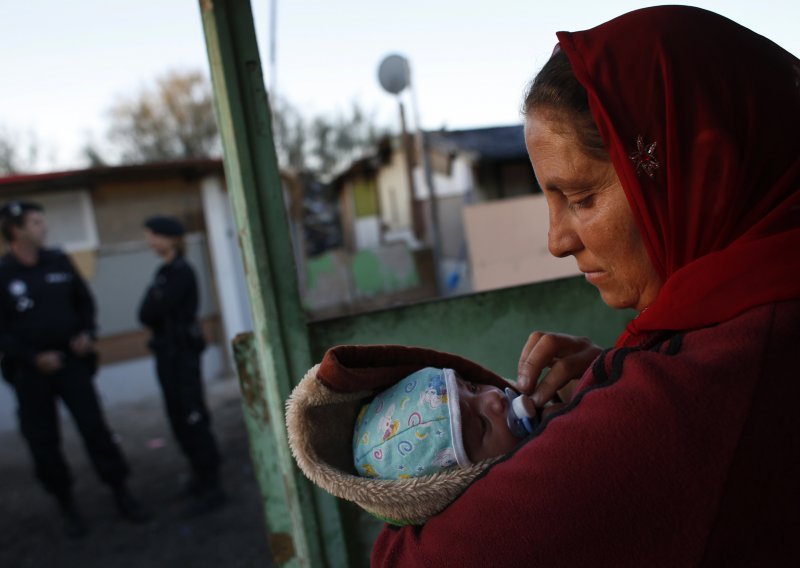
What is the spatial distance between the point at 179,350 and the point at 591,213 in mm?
4153

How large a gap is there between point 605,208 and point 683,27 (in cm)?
26

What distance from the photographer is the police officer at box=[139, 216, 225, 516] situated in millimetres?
4559

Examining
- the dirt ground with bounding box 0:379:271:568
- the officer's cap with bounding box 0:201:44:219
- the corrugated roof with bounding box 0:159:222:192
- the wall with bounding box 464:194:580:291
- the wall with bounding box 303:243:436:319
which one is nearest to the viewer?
the wall with bounding box 464:194:580:291

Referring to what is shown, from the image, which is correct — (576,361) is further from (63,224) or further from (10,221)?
(63,224)

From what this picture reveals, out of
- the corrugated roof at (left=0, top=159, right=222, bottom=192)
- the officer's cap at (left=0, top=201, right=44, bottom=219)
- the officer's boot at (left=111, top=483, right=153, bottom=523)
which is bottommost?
the officer's boot at (left=111, top=483, right=153, bottom=523)

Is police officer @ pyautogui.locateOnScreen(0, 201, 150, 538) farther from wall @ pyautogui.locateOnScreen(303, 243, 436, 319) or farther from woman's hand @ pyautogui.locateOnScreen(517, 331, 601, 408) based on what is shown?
wall @ pyautogui.locateOnScreen(303, 243, 436, 319)

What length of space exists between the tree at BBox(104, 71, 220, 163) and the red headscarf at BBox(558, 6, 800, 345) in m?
24.7

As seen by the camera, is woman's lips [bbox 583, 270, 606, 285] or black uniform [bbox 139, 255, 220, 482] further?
black uniform [bbox 139, 255, 220, 482]

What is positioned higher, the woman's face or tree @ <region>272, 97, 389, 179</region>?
tree @ <region>272, 97, 389, 179</region>

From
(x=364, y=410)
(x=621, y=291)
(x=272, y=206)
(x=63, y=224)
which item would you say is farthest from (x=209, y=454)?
(x=63, y=224)

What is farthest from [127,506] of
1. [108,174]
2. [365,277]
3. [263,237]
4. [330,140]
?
[330,140]

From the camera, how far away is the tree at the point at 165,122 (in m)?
24.1

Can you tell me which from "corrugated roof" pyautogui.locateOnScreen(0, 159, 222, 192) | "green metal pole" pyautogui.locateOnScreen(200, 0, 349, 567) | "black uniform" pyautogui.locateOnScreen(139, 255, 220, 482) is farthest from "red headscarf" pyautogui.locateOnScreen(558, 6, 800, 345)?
"corrugated roof" pyautogui.locateOnScreen(0, 159, 222, 192)

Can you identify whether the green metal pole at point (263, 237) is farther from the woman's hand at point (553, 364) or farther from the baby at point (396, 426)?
the woman's hand at point (553, 364)
